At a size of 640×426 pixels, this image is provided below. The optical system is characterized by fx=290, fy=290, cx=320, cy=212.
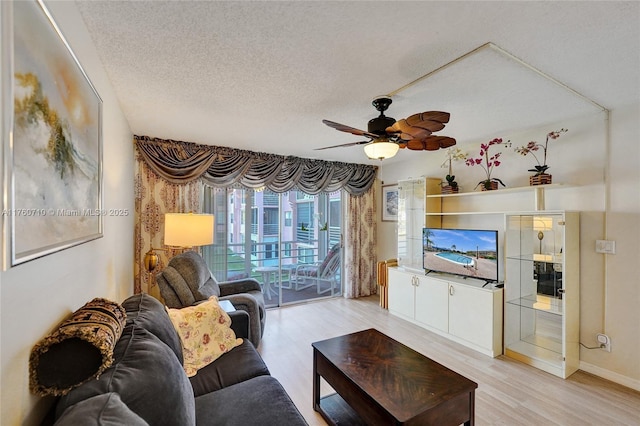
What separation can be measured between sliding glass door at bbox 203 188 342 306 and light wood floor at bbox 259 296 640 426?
3.13ft

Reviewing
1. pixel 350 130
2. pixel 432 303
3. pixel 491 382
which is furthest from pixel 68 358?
pixel 432 303

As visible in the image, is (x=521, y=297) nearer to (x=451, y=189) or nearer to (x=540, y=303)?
(x=540, y=303)

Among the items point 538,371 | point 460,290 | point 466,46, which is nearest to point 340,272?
point 460,290

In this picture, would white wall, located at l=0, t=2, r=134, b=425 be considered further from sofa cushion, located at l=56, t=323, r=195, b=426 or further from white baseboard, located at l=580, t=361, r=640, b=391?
white baseboard, located at l=580, t=361, r=640, b=391

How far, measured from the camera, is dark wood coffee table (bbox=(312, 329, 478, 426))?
1511 mm

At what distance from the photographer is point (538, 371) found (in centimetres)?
271

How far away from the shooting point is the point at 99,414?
2.66ft

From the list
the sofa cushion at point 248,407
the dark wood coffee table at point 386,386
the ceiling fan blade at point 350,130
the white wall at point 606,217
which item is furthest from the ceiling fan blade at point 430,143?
the sofa cushion at point 248,407

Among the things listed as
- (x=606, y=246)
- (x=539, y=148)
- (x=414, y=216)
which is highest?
(x=539, y=148)

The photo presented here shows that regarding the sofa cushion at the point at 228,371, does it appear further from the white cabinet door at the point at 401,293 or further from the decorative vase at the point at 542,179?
the decorative vase at the point at 542,179

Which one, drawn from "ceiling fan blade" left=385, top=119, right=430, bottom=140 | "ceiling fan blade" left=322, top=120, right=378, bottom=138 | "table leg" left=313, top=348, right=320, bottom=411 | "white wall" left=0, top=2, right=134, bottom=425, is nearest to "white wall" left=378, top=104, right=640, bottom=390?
"ceiling fan blade" left=385, top=119, right=430, bottom=140

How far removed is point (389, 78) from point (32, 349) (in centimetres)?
221

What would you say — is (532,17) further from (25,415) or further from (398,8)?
(25,415)

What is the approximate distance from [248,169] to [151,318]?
9.31ft
